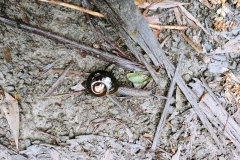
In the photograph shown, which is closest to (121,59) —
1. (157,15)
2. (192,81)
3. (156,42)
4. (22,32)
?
(156,42)

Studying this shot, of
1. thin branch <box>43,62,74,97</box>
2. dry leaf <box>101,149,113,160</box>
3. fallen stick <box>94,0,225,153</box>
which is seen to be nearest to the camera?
fallen stick <box>94,0,225,153</box>

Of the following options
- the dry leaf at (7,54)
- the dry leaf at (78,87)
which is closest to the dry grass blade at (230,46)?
the dry leaf at (78,87)

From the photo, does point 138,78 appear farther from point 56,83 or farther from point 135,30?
point 56,83

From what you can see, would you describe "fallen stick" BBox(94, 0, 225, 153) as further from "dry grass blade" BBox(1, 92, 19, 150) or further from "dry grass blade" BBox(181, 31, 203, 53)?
"dry grass blade" BBox(1, 92, 19, 150)

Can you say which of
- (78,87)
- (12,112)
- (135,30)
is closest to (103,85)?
(78,87)

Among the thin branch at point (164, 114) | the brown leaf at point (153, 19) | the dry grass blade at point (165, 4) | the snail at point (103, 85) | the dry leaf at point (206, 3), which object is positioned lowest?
the thin branch at point (164, 114)

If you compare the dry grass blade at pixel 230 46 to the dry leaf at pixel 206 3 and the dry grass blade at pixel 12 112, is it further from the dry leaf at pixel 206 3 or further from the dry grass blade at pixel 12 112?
the dry grass blade at pixel 12 112

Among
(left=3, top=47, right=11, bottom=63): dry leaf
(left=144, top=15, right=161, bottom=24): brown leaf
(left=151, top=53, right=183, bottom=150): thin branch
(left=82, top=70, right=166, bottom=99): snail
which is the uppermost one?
(left=144, top=15, right=161, bottom=24): brown leaf

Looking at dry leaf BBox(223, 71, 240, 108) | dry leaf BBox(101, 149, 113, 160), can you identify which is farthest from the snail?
dry leaf BBox(223, 71, 240, 108)
